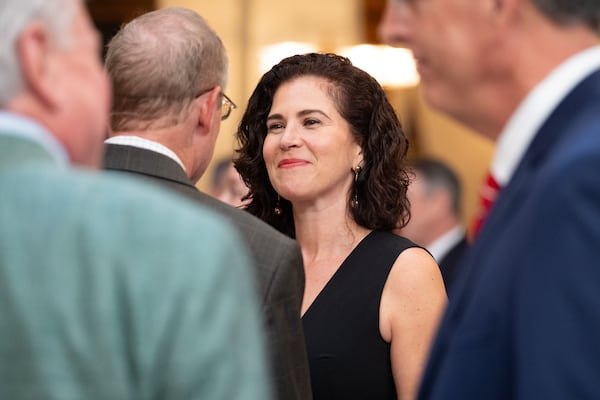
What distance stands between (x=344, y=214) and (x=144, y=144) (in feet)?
3.74

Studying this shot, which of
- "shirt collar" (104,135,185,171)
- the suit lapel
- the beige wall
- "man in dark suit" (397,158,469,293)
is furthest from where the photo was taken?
the beige wall

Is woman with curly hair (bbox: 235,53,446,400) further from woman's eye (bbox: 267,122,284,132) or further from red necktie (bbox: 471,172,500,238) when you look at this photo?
red necktie (bbox: 471,172,500,238)

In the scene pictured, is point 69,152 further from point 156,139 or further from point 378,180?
point 378,180

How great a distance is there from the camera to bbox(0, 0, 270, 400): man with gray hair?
1525 millimetres

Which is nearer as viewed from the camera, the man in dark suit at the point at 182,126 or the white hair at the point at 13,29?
the white hair at the point at 13,29

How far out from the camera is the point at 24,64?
1.71 m

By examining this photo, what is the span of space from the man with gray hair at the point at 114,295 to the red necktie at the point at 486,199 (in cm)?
70

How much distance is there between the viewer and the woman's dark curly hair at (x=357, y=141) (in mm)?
4168

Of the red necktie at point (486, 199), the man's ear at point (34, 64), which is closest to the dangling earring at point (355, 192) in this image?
the red necktie at point (486, 199)

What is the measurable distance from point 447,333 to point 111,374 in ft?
2.19

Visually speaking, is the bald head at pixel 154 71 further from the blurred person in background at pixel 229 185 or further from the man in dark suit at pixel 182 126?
the blurred person in background at pixel 229 185

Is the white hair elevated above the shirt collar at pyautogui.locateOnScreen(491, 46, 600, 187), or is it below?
above

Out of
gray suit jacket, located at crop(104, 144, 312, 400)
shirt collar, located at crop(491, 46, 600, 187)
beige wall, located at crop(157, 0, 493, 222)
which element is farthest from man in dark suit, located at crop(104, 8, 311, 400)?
beige wall, located at crop(157, 0, 493, 222)

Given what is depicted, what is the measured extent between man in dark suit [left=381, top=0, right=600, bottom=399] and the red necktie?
1.2 inches
